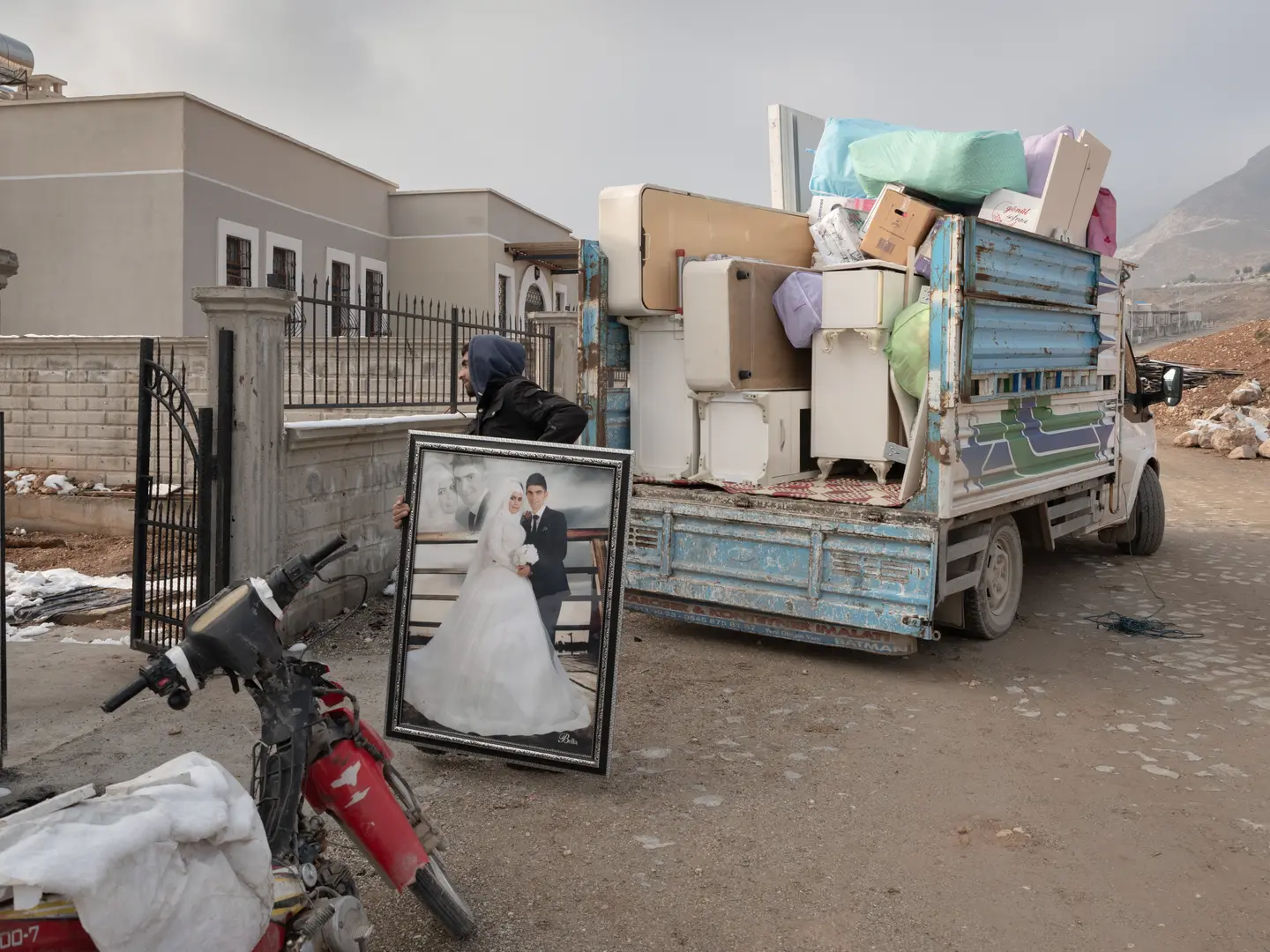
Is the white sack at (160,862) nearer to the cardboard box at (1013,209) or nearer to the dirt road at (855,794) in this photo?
the dirt road at (855,794)

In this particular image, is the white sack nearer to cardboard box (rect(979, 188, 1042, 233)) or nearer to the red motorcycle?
A: the red motorcycle

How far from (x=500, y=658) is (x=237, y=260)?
16805mm

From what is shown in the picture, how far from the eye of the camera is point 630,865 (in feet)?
11.2

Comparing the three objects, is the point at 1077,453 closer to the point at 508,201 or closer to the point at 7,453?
the point at 7,453

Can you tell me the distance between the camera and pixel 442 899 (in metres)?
2.81

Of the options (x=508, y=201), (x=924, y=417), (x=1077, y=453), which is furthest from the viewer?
(x=508, y=201)

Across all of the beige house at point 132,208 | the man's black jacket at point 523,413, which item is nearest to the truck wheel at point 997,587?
the man's black jacket at point 523,413

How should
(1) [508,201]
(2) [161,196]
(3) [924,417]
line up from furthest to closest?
(1) [508,201] → (2) [161,196] → (3) [924,417]

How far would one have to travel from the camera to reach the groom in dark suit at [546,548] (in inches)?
152

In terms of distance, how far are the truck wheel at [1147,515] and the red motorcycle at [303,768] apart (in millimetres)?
7937

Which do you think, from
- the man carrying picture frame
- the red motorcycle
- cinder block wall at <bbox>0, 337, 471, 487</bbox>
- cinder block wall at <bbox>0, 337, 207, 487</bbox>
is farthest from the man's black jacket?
cinder block wall at <bbox>0, 337, 207, 487</bbox>

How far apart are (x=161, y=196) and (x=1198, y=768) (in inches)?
680

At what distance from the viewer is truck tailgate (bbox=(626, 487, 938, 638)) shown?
5.29 m

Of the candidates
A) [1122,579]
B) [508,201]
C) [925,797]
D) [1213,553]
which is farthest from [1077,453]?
[508,201]
